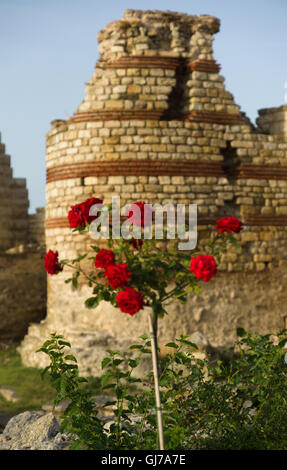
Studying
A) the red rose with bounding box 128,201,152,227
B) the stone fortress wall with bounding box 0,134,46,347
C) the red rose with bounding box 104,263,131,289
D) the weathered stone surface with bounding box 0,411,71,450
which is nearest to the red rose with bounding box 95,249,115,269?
the red rose with bounding box 104,263,131,289

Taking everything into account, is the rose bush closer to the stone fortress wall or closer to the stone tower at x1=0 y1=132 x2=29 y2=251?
the stone fortress wall

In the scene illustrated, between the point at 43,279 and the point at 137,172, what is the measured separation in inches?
148

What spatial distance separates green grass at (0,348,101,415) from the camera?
7287mm

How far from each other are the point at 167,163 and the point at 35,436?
467 cm

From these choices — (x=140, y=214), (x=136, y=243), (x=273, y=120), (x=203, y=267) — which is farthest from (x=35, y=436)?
(x=273, y=120)

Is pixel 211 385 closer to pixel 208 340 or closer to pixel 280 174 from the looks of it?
pixel 208 340

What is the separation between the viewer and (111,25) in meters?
8.73

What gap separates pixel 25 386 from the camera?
7875 millimetres

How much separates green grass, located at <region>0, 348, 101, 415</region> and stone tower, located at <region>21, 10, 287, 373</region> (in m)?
0.27

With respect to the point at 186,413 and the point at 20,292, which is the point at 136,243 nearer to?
the point at 186,413

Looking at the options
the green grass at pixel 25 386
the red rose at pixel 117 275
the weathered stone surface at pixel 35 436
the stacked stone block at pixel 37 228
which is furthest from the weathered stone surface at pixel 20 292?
the red rose at pixel 117 275

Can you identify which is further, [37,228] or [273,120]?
[37,228]

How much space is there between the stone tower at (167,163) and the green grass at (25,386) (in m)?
0.27

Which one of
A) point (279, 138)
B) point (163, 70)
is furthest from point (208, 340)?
point (163, 70)
